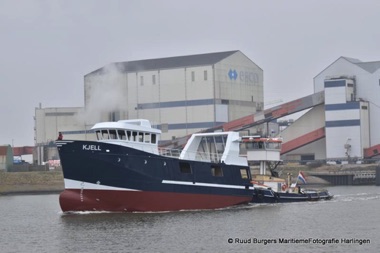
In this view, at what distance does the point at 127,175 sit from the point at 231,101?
85831 mm

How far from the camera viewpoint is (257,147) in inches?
3083

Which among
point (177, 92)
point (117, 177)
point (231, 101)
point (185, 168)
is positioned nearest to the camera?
point (117, 177)

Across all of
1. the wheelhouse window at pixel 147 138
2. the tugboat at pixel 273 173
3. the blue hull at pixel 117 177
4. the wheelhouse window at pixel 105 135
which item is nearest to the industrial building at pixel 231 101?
the tugboat at pixel 273 173

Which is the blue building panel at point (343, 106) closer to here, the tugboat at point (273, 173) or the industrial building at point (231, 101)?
the industrial building at point (231, 101)

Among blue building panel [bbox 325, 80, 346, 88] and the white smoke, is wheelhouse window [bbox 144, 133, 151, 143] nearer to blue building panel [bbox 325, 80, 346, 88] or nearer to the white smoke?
the white smoke

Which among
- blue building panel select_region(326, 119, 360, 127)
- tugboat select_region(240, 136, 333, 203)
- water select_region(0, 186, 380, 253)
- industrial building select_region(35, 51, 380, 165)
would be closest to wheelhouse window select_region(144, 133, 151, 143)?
water select_region(0, 186, 380, 253)

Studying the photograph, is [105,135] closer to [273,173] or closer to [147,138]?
[147,138]

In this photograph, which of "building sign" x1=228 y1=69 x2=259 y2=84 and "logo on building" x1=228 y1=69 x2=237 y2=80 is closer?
"logo on building" x1=228 y1=69 x2=237 y2=80

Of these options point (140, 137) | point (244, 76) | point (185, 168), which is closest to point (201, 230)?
point (140, 137)

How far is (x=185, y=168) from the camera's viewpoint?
6688 cm

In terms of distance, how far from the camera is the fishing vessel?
205 feet

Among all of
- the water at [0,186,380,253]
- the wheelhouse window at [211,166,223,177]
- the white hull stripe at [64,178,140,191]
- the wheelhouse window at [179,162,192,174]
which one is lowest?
the water at [0,186,380,253]

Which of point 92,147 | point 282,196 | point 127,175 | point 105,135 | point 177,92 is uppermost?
point 177,92

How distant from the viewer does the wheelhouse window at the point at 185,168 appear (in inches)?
2617
